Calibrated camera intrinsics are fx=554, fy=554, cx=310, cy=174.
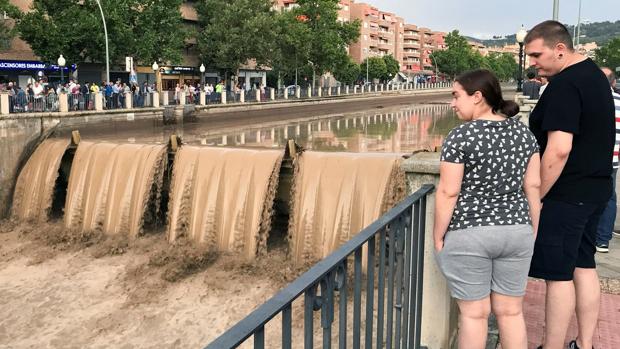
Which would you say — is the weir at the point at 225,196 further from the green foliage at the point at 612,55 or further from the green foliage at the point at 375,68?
the green foliage at the point at 612,55

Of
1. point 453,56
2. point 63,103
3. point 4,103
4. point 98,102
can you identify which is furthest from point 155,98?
point 453,56

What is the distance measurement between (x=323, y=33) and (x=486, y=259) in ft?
163

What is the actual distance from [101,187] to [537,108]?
10263mm

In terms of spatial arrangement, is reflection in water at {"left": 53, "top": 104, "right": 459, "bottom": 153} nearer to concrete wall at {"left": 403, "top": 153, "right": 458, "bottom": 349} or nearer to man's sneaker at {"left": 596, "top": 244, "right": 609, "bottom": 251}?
man's sneaker at {"left": 596, "top": 244, "right": 609, "bottom": 251}

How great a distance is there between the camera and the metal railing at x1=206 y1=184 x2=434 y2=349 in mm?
1528

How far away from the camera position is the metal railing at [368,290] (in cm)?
153

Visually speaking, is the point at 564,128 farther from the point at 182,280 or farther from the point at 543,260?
the point at 182,280

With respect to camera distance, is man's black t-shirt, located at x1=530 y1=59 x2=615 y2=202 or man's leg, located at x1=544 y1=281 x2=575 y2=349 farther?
man's leg, located at x1=544 y1=281 x2=575 y2=349

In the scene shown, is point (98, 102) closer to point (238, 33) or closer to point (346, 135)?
point (346, 135)

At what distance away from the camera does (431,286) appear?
134 inches

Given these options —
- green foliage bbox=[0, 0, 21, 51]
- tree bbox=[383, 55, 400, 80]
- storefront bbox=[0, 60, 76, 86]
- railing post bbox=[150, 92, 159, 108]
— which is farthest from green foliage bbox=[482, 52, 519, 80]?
railing post bbox=[150, 92, 159, 108]

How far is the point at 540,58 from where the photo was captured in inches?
121

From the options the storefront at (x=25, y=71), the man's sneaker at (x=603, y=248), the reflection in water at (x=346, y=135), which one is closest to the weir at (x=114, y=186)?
the reflection in water at (x=346, y=135)

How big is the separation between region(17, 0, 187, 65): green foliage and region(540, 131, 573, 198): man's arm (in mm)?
33868
